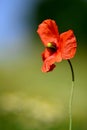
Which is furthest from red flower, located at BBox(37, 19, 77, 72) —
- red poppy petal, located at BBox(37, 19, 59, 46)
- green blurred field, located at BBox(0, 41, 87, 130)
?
green blurred field, located at BBox(0, 41, 87, 130)

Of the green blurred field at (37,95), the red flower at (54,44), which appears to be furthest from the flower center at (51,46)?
the green blurred field at (37,95)

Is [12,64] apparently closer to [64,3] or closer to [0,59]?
[0,59]

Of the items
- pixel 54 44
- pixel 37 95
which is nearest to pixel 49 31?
pixel 54 44

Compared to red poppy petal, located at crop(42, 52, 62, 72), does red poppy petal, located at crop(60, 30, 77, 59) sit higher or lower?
higher

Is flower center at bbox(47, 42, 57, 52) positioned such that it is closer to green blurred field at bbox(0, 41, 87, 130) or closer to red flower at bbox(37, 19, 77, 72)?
red flower at bbox(37, 19, 77, 72)

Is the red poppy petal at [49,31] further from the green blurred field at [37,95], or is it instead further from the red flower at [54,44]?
the green blurred field at [37,95]

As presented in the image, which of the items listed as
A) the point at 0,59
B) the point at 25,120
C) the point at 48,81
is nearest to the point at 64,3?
the point at 0,59

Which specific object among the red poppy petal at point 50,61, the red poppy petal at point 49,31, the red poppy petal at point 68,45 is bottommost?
the red poppy petal at point 50,61

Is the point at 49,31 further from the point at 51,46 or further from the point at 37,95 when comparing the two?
the point at 37,95
